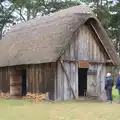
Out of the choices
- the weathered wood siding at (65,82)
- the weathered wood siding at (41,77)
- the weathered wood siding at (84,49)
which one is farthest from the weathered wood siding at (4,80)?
the weathered wood siding at (84,49)

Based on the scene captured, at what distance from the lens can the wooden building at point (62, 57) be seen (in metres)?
21.1

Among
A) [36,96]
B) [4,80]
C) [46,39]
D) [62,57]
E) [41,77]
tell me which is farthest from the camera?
[4,80]

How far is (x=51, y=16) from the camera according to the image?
25328 mm

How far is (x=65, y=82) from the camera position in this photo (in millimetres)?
21344

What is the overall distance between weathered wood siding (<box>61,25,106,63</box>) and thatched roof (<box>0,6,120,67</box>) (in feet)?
2.20

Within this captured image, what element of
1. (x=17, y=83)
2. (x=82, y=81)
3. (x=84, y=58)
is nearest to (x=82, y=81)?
(x=82, y=81)

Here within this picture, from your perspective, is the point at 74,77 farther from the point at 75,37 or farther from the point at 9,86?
the point at 9,86

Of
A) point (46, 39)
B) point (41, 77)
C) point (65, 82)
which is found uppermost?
point (46, 39)

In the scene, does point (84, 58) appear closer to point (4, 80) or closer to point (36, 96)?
point (36, 96)

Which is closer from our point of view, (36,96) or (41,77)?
(36,96)

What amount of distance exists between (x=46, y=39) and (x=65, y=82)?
304 cm

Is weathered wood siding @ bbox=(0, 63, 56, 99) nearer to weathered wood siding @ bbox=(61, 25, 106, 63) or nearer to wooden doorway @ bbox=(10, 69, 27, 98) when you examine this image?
wooden doorway @ bbox=(10, 69, 27, 98)

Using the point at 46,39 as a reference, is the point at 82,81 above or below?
below
